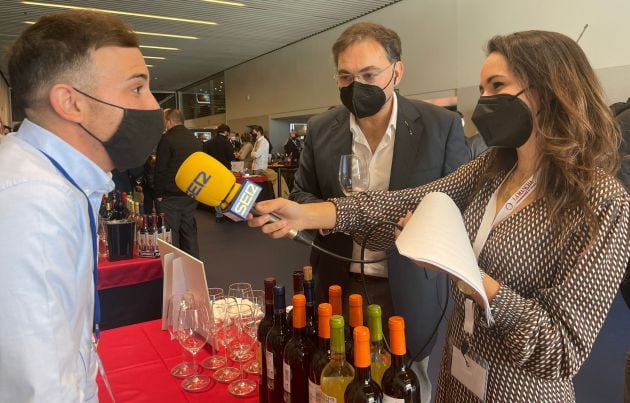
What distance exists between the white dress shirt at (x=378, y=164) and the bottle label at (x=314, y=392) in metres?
0.90

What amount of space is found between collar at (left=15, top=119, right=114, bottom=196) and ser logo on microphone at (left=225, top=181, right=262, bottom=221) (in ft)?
1.14

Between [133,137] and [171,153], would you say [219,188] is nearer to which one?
[133,137]

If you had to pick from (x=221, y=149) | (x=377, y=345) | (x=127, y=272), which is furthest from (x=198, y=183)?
(x=221, y=149)

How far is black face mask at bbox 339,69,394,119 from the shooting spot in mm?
1933

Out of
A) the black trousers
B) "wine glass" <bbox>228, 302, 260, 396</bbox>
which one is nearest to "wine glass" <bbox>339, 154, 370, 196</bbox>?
"wine glass" <bbox>228, 302, 260, 396</bbox>

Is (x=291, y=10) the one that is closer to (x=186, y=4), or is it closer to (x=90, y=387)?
(x=186, y=4)

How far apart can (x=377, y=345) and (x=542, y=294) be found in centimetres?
46

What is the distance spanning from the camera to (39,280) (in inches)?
36.6

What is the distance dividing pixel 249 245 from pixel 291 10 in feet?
16.3

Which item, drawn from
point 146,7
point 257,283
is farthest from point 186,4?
point 257,283

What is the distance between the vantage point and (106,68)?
50.1 inches

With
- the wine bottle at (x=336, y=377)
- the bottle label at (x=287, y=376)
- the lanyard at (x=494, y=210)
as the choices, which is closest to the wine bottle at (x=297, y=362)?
the bottle label at (x=287, y=376)

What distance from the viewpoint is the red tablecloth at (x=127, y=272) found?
116 inches

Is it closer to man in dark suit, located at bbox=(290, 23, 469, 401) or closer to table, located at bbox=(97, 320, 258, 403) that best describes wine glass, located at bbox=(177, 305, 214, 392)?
table, located at bbox=(97, 320, 258, 403)
